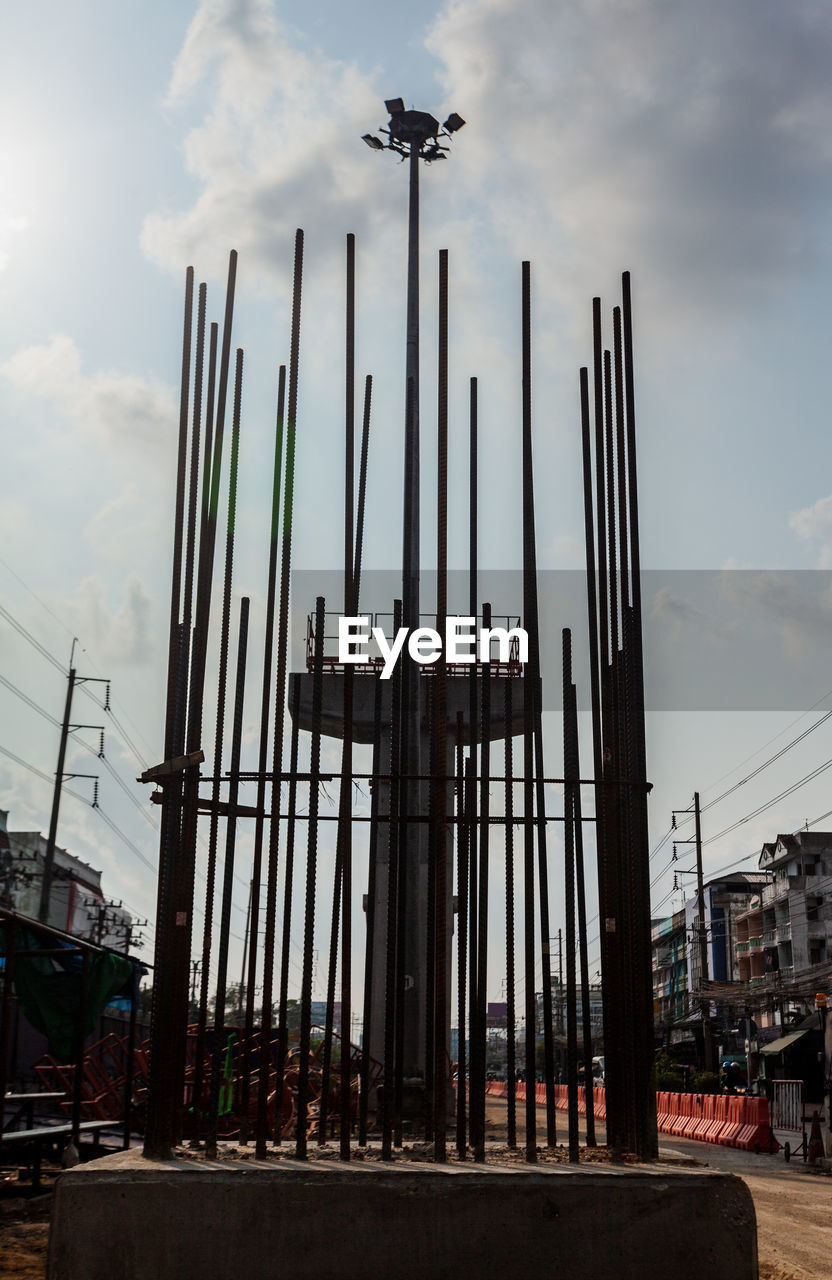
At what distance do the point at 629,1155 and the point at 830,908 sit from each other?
66.5m

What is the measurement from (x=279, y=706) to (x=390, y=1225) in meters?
3.12

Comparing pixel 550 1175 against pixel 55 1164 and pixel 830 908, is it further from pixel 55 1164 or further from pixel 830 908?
pixel 830 908

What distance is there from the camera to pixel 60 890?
264 ft

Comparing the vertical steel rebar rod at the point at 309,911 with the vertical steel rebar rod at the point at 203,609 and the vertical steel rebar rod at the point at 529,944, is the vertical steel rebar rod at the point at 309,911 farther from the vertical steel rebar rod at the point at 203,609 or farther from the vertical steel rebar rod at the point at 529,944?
the vertical steel rebar rod at the point at 529,944

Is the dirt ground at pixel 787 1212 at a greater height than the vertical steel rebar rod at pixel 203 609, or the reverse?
the vertical steel rebar rod at pixel 203 609

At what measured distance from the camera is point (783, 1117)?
98.5 ft

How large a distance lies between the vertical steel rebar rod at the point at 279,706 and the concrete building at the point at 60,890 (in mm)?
52160

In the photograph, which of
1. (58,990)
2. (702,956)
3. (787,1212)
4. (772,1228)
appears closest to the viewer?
(772,1228)

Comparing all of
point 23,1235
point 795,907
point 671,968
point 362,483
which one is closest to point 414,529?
point 362,483

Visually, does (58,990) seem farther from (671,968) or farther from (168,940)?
(671,968)

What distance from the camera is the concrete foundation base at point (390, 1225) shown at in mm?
5914

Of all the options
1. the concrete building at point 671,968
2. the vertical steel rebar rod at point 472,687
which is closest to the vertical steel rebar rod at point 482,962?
the vertical steel rebar rod at point 472,687

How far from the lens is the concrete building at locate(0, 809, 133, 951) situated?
64.3 m

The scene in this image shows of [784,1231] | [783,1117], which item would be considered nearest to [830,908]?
[783,1117]
